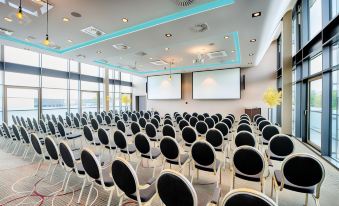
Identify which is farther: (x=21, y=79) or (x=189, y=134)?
(x=21, y=79)

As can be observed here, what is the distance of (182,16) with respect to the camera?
15.1 feet

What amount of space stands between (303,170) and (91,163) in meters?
2.75

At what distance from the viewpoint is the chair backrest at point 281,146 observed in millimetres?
3323

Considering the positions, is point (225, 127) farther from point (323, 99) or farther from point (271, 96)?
point (271, 96)

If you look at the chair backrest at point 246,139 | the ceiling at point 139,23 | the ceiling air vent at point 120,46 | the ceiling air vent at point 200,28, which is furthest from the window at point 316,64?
the ceiling air vent at point 120,46

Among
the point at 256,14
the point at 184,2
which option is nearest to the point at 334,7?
the point at 256,14

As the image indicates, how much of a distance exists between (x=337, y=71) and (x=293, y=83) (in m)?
3.57

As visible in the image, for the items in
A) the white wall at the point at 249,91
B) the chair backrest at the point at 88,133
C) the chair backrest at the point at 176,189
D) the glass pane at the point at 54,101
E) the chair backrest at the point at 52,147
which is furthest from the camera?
the white wall at the point at 249,91

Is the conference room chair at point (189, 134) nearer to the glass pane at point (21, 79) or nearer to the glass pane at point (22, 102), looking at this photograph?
the glass pane at point (22, 102)

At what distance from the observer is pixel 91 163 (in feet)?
7.46

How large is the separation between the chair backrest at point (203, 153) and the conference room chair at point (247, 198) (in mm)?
1590

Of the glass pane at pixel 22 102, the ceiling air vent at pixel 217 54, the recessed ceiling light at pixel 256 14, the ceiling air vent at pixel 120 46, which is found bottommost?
the glass pane at pixel 22 102

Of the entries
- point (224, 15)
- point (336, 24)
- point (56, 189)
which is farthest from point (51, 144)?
point (336, 24)

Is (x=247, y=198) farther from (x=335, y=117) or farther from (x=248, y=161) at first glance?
(x=335, y=117)
